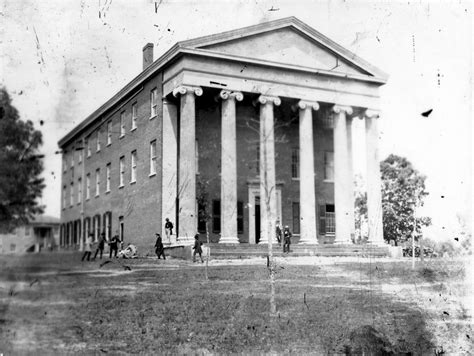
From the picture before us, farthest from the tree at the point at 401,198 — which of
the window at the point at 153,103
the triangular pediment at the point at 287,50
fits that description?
the window at the point at 153,103

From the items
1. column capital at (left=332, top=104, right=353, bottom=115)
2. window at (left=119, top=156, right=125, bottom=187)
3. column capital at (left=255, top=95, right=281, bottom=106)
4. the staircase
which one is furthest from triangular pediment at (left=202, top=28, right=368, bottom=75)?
the staircase

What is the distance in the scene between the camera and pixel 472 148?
18.3 meters

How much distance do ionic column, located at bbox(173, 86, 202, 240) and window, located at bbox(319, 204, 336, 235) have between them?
5.63 meters

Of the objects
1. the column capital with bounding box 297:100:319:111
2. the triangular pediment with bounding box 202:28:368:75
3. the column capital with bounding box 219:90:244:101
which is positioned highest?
the triangular pediment with bounding box 202:28:368:75

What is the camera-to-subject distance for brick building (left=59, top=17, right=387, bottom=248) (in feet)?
61.5

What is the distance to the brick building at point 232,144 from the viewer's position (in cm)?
1873

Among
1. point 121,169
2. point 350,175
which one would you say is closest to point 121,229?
point 121,169

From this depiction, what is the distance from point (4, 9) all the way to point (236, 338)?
926 centimetres

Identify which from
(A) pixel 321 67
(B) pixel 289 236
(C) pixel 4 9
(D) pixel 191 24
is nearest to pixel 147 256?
(B) pixel 289 236

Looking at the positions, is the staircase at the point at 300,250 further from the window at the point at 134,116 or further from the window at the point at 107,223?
the window at the point at 134,116

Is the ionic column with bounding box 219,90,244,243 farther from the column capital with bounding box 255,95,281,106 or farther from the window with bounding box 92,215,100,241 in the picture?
the window with bounding box 92,215,100,241

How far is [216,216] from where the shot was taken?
25.4 metres

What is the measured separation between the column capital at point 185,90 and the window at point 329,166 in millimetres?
7624

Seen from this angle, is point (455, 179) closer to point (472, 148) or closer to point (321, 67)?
point (472, 148)
